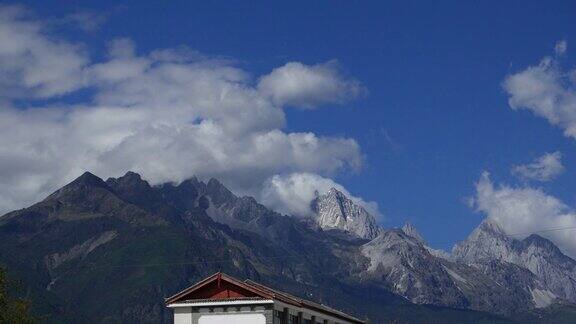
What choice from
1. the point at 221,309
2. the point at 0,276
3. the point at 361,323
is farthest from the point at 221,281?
the point at 361,323

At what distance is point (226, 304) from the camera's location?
100m

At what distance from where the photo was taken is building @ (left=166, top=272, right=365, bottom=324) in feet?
326

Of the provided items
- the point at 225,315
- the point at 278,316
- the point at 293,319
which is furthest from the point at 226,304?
the point at 293,319

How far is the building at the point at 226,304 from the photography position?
326 feet

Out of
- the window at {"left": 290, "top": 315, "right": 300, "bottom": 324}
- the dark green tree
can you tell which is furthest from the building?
the dark green tree

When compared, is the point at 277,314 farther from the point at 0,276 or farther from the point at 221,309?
the point at 0,276

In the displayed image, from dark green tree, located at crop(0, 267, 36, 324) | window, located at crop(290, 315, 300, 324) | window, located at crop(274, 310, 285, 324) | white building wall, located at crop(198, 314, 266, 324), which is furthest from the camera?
window, located at crop(290, 315, 300, 324)

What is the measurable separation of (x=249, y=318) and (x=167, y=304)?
359 inches

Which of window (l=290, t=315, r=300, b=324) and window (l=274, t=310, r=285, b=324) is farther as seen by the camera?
window (l=290, t=315, r=300, b=324)

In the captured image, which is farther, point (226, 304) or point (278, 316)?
point (278, 316)

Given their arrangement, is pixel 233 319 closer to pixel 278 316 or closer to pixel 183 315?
pixel 278 316

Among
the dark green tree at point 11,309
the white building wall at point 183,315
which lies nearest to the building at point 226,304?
the white building wall at point 183,315

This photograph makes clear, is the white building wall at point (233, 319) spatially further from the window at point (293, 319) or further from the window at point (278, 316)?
the window at point (293, 319)

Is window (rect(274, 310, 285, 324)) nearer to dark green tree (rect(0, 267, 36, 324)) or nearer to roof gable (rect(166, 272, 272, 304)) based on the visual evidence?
roof gable (rect(166, 272, 272, 304))
